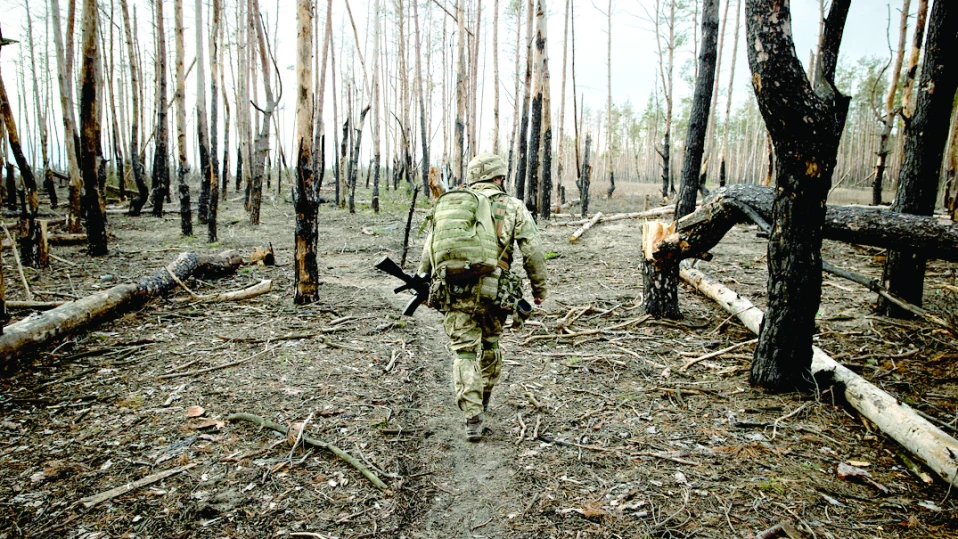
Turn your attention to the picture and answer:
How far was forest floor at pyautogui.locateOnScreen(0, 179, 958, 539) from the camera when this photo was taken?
98.6 inches

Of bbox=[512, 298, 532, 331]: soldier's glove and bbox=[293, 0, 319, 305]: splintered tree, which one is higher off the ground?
bbox=[293, 0, 319, 305]: splintered tree

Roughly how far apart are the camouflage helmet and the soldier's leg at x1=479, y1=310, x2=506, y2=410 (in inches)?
39.5

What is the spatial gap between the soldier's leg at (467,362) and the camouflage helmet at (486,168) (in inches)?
40.0

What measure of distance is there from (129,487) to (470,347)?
2.06 m

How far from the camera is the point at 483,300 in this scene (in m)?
3.33

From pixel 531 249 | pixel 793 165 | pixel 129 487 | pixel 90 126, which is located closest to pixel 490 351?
pixel 531 249

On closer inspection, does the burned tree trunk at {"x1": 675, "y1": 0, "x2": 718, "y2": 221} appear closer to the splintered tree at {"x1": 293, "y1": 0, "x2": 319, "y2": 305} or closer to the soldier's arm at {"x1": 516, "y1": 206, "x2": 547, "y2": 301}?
the soldier's arm at {"x1": 516, "y1": 206, "x2": 547, "y2": 301}

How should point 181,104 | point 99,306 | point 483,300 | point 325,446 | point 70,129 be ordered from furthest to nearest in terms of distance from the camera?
1. point 181,104
2. point 70,129
3. point 99,306
4. point 483,300
5. point 325,446

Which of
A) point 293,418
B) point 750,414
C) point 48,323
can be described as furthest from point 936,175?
point 48,323

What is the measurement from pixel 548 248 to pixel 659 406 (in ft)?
22.1

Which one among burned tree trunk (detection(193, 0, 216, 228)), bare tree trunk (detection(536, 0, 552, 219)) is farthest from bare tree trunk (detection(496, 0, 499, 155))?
burned tree trunk (detection(193, 0, 216, 228))

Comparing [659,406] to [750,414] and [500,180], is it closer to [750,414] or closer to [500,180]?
[750,414]

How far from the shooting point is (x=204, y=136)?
10.8m

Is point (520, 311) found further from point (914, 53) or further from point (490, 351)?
point (914, 53)
